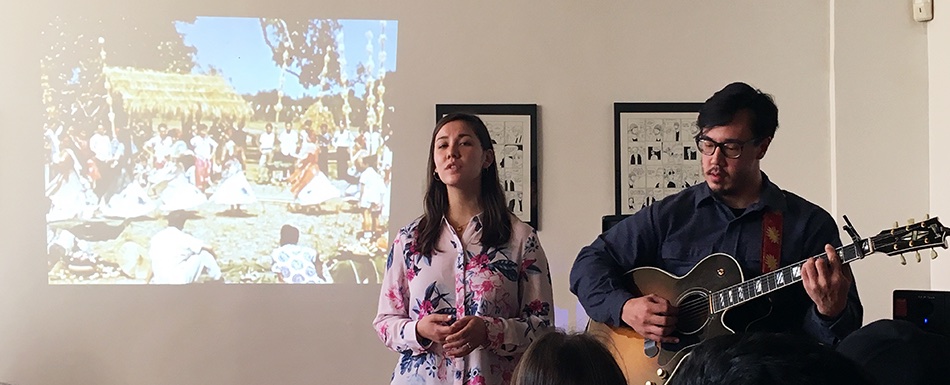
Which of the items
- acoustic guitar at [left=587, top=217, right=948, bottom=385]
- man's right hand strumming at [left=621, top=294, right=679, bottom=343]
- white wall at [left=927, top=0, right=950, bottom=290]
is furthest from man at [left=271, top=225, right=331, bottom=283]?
white wall at [left=927, top=0, right=950, bottom=290]

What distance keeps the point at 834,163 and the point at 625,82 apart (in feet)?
3.21

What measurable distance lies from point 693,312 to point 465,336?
57cm

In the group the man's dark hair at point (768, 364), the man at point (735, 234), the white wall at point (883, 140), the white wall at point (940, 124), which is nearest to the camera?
the man's dark hair at point (768, 364)

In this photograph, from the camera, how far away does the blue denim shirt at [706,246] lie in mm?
1962

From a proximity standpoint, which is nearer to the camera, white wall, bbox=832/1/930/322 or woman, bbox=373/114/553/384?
woman, bbox=373/114/553/384

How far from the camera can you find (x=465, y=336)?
2070mm

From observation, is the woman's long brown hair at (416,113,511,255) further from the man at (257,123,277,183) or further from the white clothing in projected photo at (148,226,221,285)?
the white clothing in projected photo at (148,226,221,285)

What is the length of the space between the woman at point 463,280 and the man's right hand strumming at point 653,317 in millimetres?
239

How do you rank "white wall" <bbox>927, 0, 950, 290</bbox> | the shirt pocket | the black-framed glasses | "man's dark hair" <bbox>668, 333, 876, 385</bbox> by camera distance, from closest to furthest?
"man's dark hair" <bbox>668, 333, 876, 385</bbox> → the black-framed glasses → the shirt pocket → "white wall" <bbox>927, 0, 950, 290</bbox>

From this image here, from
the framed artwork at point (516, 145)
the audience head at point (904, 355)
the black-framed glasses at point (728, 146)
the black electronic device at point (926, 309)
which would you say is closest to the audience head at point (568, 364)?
the audience head at point (904, 355)

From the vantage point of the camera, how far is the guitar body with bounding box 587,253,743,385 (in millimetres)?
2025

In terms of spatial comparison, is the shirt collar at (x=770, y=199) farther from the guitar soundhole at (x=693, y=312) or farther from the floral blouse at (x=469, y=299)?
the floral blouse at (x=469, y=299)

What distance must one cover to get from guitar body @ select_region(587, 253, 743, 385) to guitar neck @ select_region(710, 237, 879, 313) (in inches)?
1.0

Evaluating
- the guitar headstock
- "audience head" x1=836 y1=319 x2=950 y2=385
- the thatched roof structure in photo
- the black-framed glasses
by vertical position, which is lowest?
"audience head" x1=836 y1=319 x2=950 y2=385
